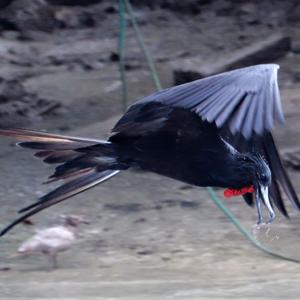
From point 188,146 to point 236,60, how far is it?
18.8 feet

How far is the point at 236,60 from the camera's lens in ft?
35.3

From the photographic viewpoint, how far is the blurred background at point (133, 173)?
20.0 feet

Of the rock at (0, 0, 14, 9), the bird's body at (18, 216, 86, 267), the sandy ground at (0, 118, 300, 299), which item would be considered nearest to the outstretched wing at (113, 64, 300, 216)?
the sandy ground at (0, 118, 300, 299)

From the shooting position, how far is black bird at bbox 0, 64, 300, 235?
15.4ft

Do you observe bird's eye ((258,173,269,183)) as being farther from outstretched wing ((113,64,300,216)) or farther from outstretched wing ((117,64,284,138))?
outstretched wing ((117,64,284,138))

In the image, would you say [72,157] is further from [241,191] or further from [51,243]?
[51,243]

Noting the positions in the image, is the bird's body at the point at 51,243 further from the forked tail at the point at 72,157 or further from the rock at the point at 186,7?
the rock at the point at 186,7

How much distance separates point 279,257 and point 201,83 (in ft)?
6.90

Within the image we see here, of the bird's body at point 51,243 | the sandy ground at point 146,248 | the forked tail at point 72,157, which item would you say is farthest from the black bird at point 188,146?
the bird's body at point 51,243

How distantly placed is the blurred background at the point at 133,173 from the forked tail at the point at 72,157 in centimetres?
54

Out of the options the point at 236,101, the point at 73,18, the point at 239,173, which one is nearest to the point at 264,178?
the point at 239,173

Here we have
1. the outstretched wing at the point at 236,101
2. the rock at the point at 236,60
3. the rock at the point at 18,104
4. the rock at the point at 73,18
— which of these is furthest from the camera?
the rock at the point at 73,18

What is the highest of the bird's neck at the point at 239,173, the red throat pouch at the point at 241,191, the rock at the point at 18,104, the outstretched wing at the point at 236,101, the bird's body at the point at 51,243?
the outstretched wing at the point at 236,101

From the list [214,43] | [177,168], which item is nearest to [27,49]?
[214,43]
